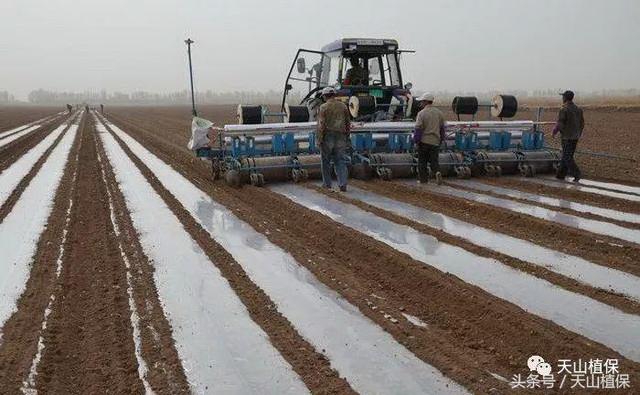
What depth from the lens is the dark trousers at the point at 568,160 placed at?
31.1 ft

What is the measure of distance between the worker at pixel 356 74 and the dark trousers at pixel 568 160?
4290mm

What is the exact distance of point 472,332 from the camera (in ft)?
12.6

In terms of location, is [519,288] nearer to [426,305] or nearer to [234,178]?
[426,305]

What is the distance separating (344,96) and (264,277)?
278 inches

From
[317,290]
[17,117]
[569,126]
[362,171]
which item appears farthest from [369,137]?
[17,117]

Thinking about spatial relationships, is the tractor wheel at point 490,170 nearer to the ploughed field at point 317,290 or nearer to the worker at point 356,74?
the ploughed field at point 317,290

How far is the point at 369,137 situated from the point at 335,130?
1599 millimetres

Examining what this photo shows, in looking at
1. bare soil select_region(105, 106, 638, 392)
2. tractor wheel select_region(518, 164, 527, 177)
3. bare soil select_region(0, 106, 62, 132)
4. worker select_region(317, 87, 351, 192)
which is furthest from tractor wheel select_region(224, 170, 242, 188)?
bare soil select_region(0, 106, 62, 132)

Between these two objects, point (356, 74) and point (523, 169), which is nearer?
point (523, 169)

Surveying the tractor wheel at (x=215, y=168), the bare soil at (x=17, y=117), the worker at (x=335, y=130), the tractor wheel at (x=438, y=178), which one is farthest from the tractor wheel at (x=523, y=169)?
the bare soil at (x=17, y=117)

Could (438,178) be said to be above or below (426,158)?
below

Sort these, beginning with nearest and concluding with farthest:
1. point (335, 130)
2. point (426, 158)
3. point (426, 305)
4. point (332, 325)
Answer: point (332, 325)
point (426, 305)
point (335, 130)
point (426, 158)

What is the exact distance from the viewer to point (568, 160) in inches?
376

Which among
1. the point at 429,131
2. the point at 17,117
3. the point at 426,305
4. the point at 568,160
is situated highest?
the point at 429,131
